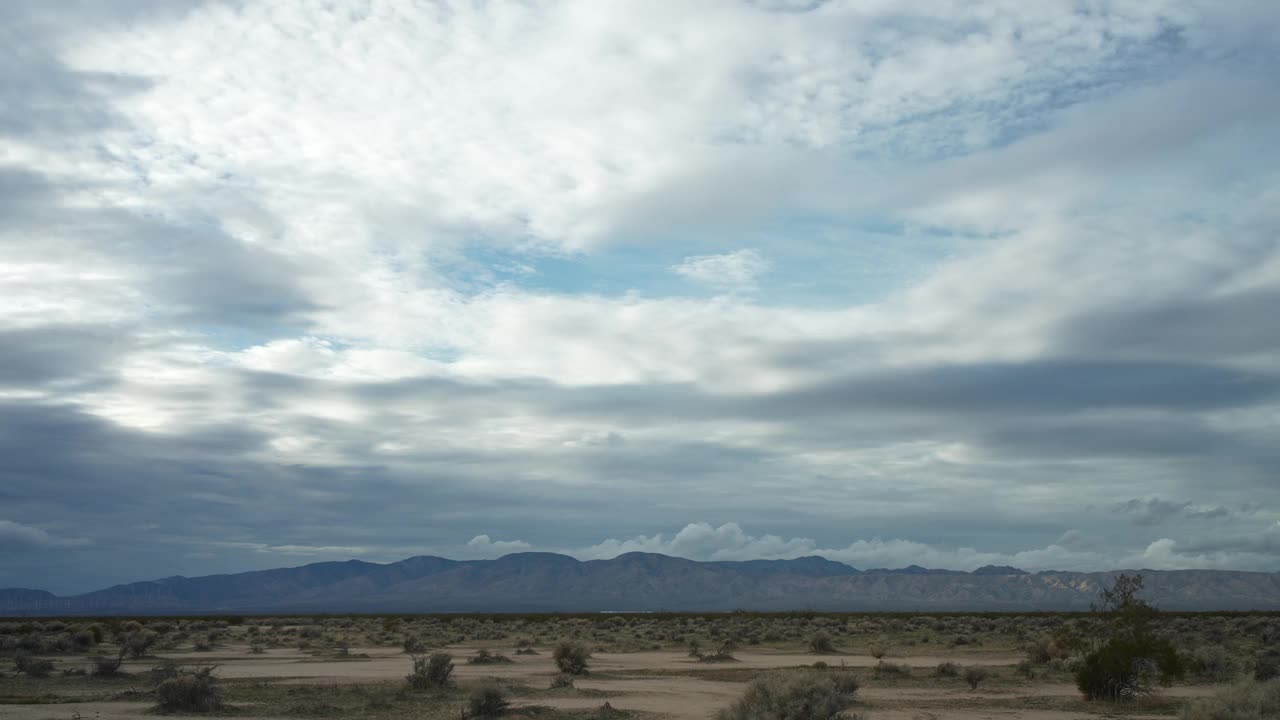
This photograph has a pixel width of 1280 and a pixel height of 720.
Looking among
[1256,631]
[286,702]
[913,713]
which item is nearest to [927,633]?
[1256,631]

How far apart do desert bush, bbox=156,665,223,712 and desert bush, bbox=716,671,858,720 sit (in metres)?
13.4

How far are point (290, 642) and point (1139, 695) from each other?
49938 millimetres

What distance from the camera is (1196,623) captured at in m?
72.5

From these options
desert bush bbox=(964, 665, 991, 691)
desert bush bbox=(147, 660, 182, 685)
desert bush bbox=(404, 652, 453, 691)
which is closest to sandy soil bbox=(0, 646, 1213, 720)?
desert bush bbox=(964, 665, 991, 691)

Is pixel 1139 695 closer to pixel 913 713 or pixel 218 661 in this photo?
pixel 913 713

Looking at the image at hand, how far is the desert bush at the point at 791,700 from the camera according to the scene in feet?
60.3

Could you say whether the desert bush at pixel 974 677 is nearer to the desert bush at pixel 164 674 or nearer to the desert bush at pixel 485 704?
the desert bush at pixel 485 704

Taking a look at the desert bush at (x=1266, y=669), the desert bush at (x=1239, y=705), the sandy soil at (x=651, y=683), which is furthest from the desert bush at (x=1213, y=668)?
the desert bush at (x=1239, y=705)

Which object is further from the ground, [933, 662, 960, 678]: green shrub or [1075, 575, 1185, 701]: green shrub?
[1075, 575, 1185, 701]: green shrub

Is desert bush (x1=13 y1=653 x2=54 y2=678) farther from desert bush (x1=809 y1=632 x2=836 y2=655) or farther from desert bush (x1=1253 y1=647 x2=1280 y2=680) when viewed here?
desert bush (x1=1253 y1=647 x2=1280 y2=680)

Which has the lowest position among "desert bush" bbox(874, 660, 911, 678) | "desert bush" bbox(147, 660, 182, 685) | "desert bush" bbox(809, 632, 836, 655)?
"desert bush" bbox(809, 632, 836, 655)

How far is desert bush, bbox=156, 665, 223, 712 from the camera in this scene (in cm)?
2441

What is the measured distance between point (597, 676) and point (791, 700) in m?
18.8

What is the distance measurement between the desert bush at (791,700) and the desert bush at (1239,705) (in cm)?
653
